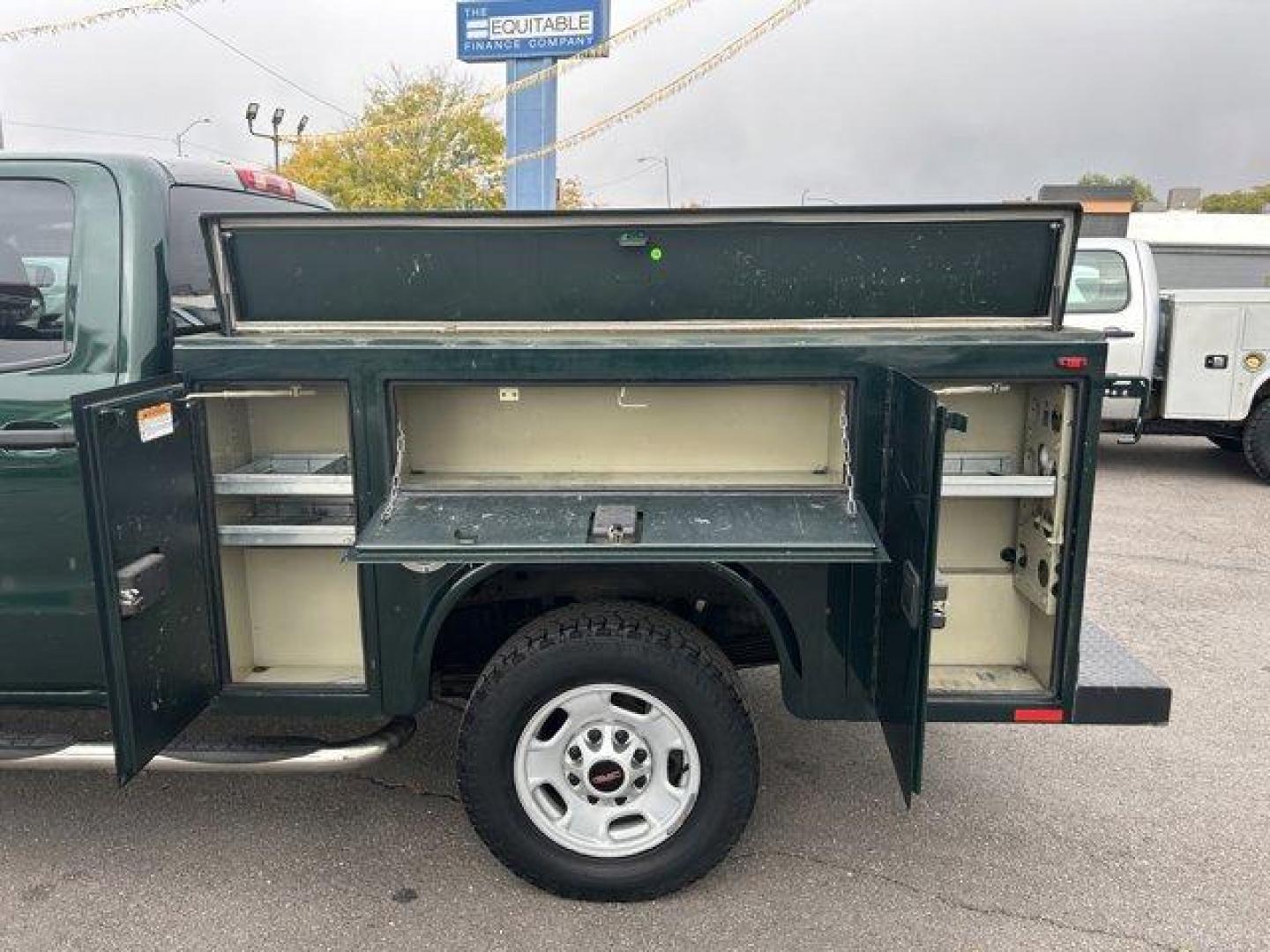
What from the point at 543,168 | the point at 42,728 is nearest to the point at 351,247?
the point at 42,728

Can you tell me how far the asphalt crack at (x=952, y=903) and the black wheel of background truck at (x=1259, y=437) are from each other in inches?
312

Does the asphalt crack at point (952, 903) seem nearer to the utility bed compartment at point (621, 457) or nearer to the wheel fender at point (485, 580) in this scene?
the wheel fender at point (485, 580)

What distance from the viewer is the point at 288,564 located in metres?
3.22

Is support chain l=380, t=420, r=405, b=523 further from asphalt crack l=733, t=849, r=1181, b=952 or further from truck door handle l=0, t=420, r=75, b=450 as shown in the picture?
asphalt crack l=733, t=849, r=1181, b=952

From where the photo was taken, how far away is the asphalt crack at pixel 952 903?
2.90 metres

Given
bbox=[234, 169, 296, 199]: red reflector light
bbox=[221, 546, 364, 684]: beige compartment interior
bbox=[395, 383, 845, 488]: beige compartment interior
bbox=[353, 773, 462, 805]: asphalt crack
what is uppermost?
bbox=[234, 169, 296, 199]: red reflector light

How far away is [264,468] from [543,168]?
10.8 m

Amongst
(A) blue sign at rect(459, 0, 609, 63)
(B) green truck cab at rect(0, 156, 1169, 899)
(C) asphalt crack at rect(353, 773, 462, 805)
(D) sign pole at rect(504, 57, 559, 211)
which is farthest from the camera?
(D) sign pole at rect(504, 57, 559, 211)

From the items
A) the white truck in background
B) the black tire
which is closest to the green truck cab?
the white truck in background

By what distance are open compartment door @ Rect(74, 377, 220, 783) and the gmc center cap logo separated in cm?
119

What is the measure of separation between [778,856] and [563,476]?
1417 millimetres

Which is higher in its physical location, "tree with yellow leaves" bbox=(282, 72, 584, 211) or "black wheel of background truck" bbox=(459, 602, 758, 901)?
"tree with yellow leaves" bbox=(282, 72, 584, 211)

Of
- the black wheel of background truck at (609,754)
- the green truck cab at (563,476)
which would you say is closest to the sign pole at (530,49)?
the green truck cab at (563,476)

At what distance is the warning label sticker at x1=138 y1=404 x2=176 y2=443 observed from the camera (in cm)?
266
